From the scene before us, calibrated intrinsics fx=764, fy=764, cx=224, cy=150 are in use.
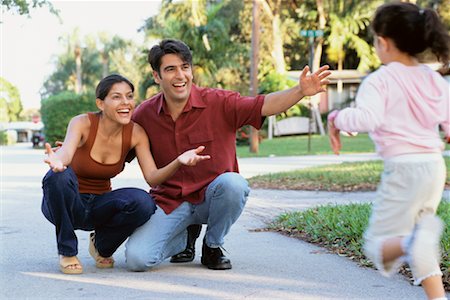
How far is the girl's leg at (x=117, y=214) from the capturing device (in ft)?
17.2

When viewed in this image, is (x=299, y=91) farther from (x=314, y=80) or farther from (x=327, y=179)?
(x=327, y=179)

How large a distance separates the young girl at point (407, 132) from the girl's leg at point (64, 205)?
7.34 ft

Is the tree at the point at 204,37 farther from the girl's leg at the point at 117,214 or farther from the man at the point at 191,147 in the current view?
the girl's leg at the point at 117,214

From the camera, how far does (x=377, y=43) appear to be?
353 cm

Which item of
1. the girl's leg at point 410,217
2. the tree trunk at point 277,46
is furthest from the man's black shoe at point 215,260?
the tree trunk at point 277,46

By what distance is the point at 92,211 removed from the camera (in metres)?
5.31

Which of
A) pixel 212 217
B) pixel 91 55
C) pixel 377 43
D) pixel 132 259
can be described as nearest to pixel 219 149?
pixel 212 217

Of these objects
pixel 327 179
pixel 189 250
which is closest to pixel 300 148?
pixel 327 179

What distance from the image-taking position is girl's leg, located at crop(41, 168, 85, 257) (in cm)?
504

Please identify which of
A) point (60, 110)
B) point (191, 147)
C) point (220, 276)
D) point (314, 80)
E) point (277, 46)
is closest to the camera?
point (314, 80)

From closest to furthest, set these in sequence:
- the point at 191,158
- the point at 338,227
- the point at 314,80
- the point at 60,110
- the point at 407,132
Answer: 1. the point at 407,132
2. the point at 191,158
3. the point at 314,80
4. the point at 338,227
5. the point at 60,110

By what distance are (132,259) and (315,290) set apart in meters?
1.32

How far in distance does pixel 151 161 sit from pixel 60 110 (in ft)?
112

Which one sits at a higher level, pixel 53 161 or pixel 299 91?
pixel 299 91
